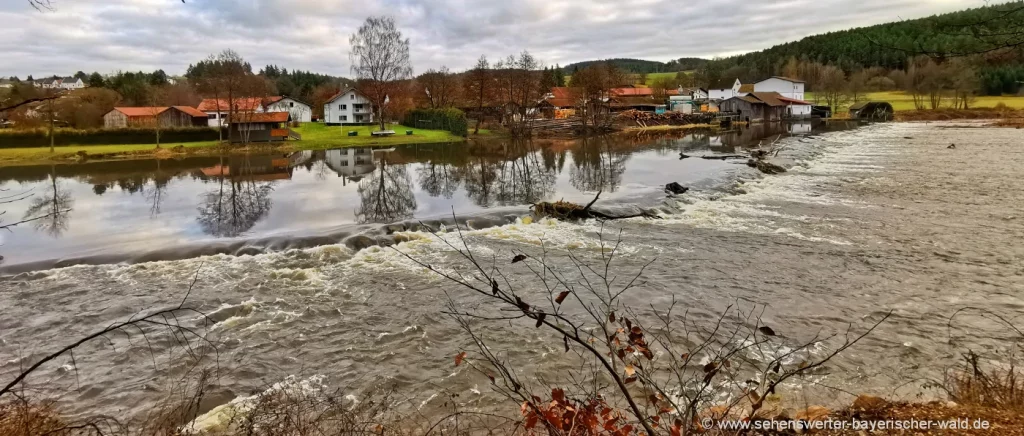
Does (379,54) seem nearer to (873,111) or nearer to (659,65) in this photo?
(873,111)

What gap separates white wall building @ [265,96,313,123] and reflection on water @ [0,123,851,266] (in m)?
30.7

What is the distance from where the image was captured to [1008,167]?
2445cm

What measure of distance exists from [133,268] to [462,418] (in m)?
9.56

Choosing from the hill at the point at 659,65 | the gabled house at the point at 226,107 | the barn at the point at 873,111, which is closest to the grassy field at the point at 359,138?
the gabled house at the point at 226,107

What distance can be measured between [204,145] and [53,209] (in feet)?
92.2

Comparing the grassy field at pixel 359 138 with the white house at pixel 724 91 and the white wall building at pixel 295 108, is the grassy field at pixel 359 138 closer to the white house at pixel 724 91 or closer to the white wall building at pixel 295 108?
the white wall building at pixel 295 108

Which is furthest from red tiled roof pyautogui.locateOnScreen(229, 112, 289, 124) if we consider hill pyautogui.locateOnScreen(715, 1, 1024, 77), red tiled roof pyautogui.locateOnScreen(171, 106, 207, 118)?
hill pyautogui.locateOnScreen(715, 1, 1024, 77)

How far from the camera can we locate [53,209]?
19.0 m

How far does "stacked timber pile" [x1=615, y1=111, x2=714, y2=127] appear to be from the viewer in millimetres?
72188

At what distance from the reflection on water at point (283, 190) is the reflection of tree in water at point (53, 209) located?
6 cm

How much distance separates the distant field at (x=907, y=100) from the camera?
2987 inches

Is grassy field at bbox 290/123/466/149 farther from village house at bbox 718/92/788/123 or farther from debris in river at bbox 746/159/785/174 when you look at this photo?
village house at bbox 718/92/788/123

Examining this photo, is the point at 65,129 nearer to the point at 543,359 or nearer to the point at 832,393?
the point at 543,359

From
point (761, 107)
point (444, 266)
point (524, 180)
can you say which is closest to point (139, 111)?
point (524, 180)
